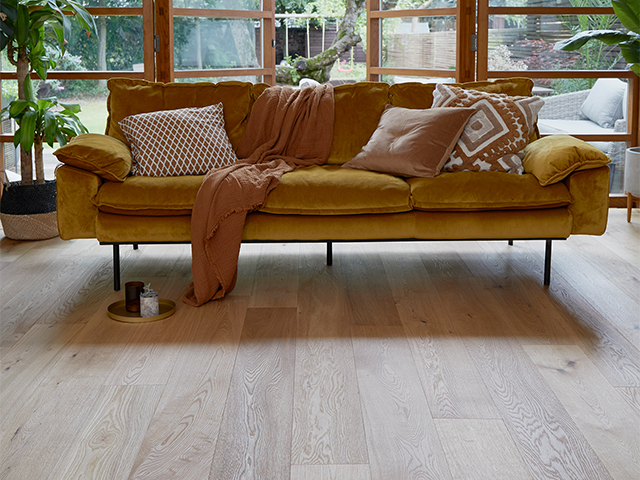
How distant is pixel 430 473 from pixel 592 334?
121 centimetres

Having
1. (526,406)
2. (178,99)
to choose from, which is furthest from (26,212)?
(526,406)

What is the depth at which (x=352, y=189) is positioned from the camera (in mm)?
3100

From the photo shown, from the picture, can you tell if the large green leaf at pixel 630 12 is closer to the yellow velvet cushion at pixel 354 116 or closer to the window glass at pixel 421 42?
the window glass at pixel 421 42

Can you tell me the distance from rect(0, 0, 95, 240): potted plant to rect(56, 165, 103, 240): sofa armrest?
924mm

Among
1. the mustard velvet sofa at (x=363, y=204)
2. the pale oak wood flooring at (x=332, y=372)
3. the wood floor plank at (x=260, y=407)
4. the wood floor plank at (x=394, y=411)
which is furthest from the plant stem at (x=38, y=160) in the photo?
the wood floor plank at (x=394, y=411)

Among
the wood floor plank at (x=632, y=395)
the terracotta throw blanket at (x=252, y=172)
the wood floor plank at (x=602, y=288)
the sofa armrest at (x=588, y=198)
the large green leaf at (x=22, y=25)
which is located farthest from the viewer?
the large green leaf at (x=22, y=25)

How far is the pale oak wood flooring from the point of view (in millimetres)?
1832

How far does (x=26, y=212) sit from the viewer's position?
4027 millimetres

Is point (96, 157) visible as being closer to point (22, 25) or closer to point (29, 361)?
point (29, 361)

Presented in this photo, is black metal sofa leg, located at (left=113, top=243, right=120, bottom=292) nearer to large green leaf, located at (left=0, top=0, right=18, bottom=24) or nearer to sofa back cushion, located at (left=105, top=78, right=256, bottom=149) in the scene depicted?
sofa back cushion, located at (left=105, top=78, right=256, bottom=149)

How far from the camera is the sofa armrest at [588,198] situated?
3090 millimetres

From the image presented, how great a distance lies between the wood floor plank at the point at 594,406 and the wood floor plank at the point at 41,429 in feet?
4.56

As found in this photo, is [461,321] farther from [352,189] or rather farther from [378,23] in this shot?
[378,23]

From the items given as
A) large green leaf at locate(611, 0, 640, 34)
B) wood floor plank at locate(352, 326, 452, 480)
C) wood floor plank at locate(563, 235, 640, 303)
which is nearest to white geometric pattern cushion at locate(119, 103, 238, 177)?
wood floor plank at locate(352, 326, 452, 480)
